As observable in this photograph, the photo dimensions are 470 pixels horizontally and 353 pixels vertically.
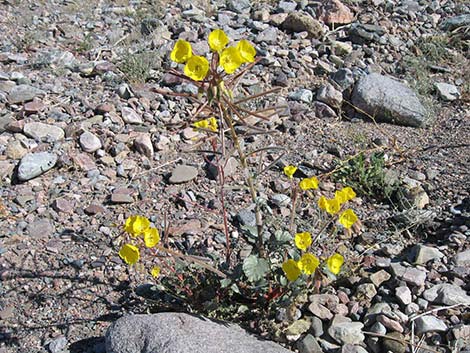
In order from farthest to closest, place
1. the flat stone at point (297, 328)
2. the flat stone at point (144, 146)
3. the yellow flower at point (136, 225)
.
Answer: the flat stone at point (144, 146) → the flat stone at point (297, 328) → the yellow flower at point (136, 225)

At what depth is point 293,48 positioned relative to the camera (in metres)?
5.08

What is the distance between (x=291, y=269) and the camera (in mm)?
2455

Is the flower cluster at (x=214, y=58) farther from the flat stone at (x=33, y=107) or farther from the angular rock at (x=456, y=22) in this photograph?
the angular rock at (x=456, y=22)

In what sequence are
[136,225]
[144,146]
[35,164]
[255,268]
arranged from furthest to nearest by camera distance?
1. [144,146]
2. [35,164]
3. [255,268]
4. [136,225]

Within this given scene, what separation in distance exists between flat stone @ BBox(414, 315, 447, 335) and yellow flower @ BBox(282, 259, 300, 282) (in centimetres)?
60

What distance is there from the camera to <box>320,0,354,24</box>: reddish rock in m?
5.46

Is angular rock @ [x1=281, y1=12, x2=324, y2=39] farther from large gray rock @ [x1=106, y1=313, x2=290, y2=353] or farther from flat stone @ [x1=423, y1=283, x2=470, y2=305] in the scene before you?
large gray rock @ [x1=106, y1=313, x2=290, y2=353]

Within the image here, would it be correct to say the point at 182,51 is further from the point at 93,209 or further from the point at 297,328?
the point at 93,209

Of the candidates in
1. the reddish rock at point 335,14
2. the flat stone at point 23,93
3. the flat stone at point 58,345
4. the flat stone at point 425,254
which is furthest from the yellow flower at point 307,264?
the reddish rock at point 335,14

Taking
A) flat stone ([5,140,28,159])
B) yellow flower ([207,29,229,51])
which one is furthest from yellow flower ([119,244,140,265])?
flat stone ([5,140,28,159])

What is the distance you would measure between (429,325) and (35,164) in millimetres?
2348

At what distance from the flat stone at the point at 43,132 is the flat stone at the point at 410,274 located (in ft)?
7.25

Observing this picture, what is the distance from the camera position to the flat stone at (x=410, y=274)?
9.17 feet

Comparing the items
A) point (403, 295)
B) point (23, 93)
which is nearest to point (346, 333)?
point (403, 295)
